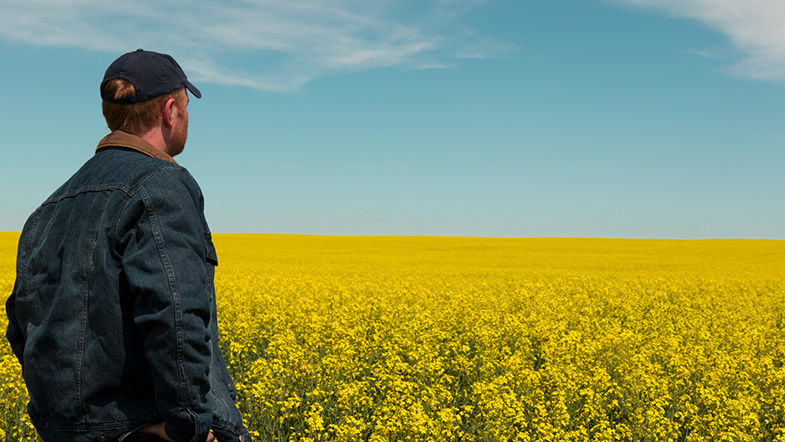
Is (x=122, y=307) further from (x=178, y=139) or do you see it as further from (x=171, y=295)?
(x=178, y=139)

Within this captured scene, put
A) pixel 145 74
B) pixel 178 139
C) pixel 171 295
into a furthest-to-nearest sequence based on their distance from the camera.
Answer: pixel 178 139, pixel 145 74, pixel 171 295

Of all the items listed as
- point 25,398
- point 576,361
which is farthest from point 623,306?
point 25,398

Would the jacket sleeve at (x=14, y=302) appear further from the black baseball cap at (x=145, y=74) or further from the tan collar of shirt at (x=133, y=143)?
the black baseball cap at (x=145, y=74)

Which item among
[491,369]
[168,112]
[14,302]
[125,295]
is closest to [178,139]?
[168,112]

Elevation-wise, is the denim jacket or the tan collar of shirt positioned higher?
the tan collar of shirt

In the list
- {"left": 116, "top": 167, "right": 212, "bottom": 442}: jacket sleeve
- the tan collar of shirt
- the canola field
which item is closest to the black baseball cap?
the tan collar of shirt

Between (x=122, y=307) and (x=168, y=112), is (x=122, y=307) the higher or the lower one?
the lower one

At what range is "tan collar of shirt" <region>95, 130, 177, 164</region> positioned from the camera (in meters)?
2.42

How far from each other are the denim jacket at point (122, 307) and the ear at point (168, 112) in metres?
0.16

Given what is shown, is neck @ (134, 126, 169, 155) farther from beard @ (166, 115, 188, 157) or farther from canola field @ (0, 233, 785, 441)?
canola field @ (0, 233, 785, 441)

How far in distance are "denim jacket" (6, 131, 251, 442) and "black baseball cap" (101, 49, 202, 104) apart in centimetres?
22

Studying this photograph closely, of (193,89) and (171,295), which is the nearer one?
(171,295)

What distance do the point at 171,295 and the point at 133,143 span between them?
715mm

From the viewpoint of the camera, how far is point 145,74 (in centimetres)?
241
